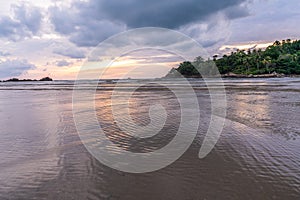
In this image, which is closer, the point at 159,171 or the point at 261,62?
the point at 159,171

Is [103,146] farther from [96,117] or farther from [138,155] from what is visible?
[96,117]

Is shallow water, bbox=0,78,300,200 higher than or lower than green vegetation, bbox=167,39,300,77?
lower

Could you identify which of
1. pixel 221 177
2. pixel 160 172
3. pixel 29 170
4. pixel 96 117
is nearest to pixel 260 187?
pixel 221 177

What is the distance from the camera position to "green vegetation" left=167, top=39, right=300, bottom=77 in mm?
88625

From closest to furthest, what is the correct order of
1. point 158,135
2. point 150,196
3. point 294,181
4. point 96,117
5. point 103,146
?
1. point 150,196
2. point 294,181
3. point 103,146
4. point 158,135
5. point 96,117

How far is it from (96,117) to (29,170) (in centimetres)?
568

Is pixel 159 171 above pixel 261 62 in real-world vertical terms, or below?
below

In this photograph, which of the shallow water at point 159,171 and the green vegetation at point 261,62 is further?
the green vegetation at point 261,62

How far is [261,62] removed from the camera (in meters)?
97.6

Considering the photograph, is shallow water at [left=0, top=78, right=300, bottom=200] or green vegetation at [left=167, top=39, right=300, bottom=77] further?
green vegetation at [left=167, top=39, right=300, bottom=77]

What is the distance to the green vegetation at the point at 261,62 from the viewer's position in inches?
3489

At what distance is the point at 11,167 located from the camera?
459cm

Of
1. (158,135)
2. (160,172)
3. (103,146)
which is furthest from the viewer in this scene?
(158,135)

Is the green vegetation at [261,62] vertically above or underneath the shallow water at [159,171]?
above
